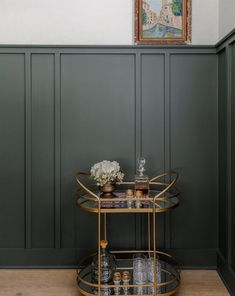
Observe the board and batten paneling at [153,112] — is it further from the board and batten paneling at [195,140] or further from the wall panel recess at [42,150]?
the wall panel recess at [42,150]

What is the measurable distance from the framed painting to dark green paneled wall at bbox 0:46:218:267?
0.15 metres

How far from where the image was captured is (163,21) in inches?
110

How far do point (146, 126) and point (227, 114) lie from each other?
25.4 inches

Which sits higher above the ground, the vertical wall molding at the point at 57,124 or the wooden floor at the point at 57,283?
the vertical wall molding at the point at 57,124

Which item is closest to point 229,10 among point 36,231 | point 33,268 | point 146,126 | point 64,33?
point 146,126

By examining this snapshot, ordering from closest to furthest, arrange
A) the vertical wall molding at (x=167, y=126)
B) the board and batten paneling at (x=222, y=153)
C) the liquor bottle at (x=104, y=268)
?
the liquor bottle at (x=104, y=268) < the board and batten paneling at (x=222, y=153) < the vertical wall molding at (x=167, y=126)

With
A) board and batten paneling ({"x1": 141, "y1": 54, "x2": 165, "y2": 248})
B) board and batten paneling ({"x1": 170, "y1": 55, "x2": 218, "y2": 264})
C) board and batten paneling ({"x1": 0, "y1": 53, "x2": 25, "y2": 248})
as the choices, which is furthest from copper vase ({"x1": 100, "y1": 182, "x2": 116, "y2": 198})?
board and batten paneling ({"x1": 0, "y1": 53, "x2": 25, "y2": 248})

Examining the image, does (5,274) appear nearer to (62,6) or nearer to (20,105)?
(20,105)

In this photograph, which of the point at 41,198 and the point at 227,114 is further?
the point at 41,198

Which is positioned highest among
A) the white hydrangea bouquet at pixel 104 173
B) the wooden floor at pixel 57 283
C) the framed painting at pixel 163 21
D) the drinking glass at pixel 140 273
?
the framed painting at pixel 163 21

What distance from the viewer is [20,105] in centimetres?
274

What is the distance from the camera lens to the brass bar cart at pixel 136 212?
7.16 feet

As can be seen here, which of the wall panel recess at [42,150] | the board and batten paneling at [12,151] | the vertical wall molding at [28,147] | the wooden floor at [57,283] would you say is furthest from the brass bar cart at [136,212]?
the board and batten paneling at [12,151]

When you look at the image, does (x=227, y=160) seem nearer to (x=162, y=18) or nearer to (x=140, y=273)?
(x=140, y=273)
